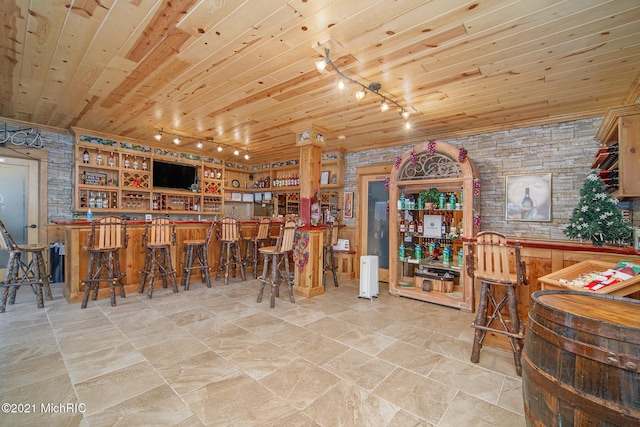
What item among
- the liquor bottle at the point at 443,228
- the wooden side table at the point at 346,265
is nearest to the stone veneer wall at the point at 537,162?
the liquor bottle at the point at 443,228

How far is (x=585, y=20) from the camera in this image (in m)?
1.96

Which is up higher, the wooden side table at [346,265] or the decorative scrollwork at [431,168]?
the decorative scrollwork at [431,168]

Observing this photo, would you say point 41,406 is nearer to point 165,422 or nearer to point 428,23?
point 165,422

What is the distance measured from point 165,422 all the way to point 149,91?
338 centimetres

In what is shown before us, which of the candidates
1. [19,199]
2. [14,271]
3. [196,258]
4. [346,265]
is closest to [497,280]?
[346,265]

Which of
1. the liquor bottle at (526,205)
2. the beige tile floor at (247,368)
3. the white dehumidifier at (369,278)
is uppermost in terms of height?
the liquor bottle at (526,205)

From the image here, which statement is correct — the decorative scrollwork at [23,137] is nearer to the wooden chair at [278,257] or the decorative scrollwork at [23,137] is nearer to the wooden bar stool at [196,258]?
the wooden bar stool at [196,258]

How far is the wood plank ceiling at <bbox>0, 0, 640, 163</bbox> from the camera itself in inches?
78.4

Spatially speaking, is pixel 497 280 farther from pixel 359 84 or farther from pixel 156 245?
pixel 156 245

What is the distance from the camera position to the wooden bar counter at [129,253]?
3783 millimetres

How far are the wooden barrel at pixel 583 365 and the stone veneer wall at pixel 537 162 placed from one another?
3.10m

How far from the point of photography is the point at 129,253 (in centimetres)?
432

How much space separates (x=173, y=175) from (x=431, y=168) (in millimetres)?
5146

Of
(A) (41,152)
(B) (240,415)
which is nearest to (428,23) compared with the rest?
(B) (240,415)
